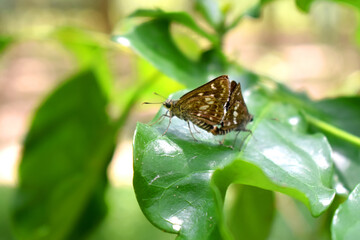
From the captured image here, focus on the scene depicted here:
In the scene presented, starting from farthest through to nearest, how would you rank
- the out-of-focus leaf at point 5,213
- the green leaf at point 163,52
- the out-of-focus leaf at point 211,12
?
the out-of-focus leaf at point 5,213 < the out-of-focus leaf at point 211,12 < the green leaf at point 163,52

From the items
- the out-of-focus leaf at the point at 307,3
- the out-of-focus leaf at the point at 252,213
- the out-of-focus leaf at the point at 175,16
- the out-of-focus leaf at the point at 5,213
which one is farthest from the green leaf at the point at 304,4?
the out-of-focus leaf at the point at 5,213

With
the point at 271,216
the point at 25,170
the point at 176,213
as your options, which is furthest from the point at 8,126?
the point at 176,213

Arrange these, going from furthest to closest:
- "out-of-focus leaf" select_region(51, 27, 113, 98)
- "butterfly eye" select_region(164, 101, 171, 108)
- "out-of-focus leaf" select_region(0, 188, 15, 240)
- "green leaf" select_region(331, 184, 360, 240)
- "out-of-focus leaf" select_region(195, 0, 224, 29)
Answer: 1. "out-of-focus leaf" select_region(0, 188, 15, 240)
2. "out-of-focus leaf" select_region(51, 27, 113, 98)
3. "out-of-focus leaf" select_region(195, 0, 224, 29)
4. "butterfly eye" select_region(164, 101, 171, 108)
5. "green leaf" select_region(331, 184, 360, 240)

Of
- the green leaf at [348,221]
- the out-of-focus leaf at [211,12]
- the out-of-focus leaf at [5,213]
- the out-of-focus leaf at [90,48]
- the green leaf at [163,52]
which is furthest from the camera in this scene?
the out-of-focus leaf at [5,213]

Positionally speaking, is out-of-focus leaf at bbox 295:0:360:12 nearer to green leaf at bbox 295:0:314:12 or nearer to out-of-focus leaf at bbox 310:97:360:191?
green leaf at bbox 295:0:314:12

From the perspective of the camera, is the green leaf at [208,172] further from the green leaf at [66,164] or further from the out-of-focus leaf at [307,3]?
the green leaf at [66,164]

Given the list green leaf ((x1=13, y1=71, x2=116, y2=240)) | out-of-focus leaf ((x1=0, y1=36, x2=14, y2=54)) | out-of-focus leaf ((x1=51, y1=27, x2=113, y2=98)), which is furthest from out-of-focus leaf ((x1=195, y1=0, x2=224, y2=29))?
out-of-focus leaf ((x1=0, y1=36, x2=14, y2=54))

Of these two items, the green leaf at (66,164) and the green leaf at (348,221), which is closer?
the green leaf at (348,221)
